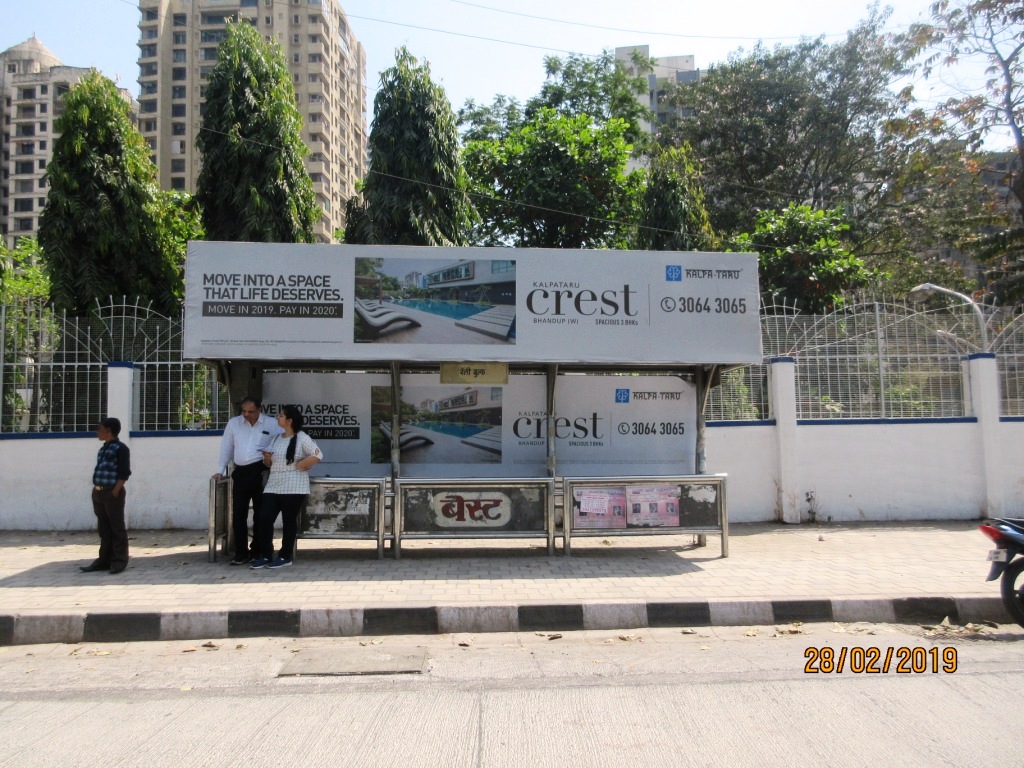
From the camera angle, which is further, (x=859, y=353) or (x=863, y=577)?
(x=859, y=353)

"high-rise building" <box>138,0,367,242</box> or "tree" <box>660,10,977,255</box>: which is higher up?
"high-rise building" <box>138,0,367,242</box>

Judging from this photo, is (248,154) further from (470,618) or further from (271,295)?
(470,618)

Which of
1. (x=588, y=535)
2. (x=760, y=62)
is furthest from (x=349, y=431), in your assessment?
(x=760, y=62)

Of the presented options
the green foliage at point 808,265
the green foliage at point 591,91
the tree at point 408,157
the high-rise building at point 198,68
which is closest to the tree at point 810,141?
the green foliage at point 591,91

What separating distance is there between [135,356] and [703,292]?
271 inches

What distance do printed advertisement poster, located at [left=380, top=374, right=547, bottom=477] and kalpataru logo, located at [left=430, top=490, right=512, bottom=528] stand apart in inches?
39.5

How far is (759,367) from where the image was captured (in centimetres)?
1058

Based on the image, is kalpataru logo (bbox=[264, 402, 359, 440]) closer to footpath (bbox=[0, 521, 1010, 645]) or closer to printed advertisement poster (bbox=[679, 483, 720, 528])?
footpath (bbox=[0, 521, 1010, 645])

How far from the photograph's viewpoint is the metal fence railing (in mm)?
9633

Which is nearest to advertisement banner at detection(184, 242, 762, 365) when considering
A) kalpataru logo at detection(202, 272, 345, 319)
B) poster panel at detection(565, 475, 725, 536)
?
kalpataru logo at detection(202, 272, 345, 319)

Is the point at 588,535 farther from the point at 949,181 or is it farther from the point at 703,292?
the point at 949,181

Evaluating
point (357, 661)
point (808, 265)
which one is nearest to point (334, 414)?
point (357, 661)

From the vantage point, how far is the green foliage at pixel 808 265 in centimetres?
1584

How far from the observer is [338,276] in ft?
24.9
